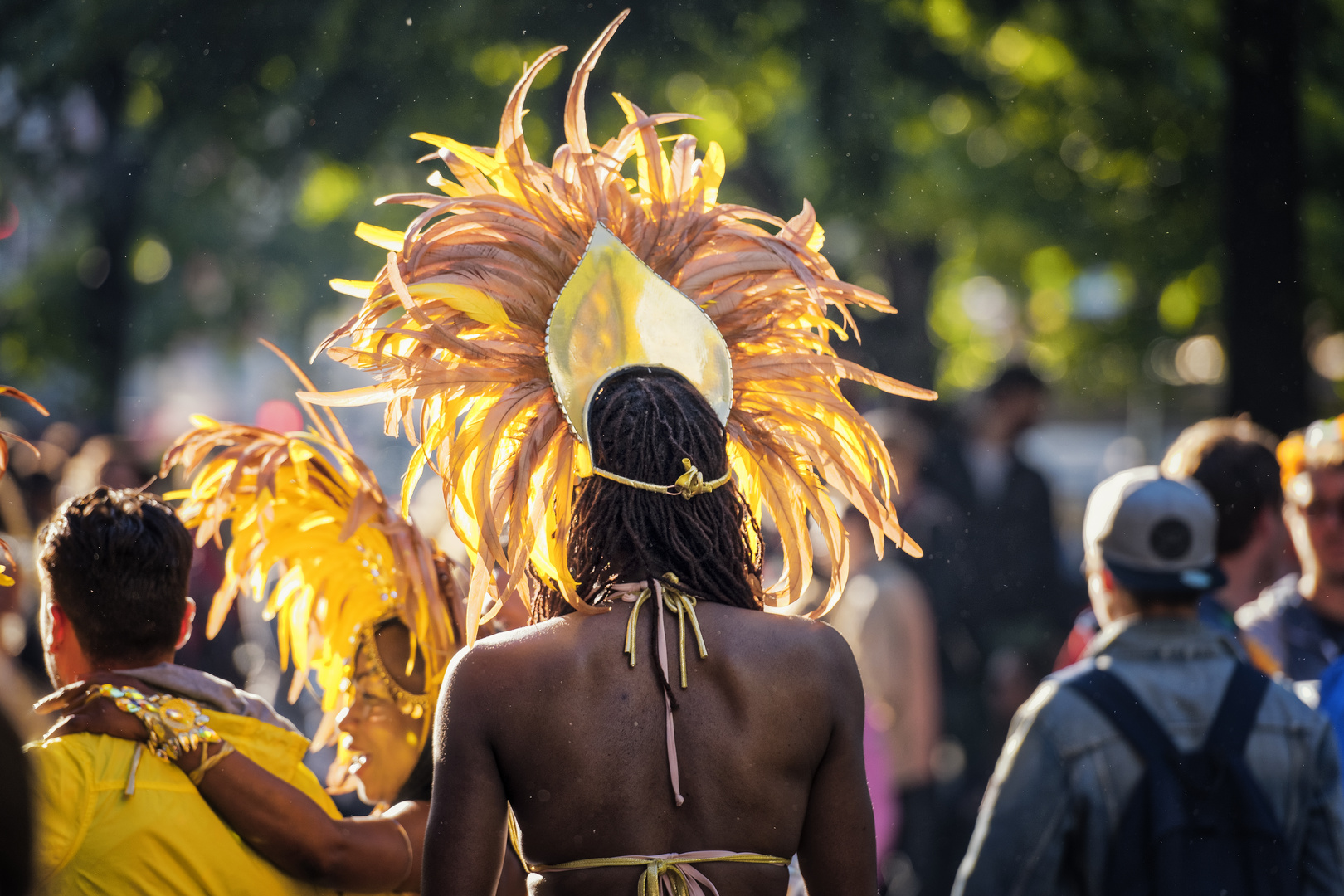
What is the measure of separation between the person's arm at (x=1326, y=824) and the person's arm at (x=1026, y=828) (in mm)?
555

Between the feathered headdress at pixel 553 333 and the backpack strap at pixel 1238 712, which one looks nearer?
the feathered headdress at pixel 553 333

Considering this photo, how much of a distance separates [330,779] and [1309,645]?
2827 mm

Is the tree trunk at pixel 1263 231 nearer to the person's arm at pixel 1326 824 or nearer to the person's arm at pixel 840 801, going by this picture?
the person's arm at pixel 1326 824

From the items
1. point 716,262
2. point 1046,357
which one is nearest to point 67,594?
point 716,262

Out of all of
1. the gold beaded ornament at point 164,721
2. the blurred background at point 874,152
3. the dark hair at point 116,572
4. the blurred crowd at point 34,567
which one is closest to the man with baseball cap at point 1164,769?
the gold beaded ornament at point 164,721

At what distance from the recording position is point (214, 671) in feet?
18.7

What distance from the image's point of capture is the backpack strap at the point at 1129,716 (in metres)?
2.86

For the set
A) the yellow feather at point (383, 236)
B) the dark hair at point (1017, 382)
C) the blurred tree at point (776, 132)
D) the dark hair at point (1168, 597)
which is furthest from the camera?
the dark hair at point (1017, 382)

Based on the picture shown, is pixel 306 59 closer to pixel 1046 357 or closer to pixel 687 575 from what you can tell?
pixel 687 575

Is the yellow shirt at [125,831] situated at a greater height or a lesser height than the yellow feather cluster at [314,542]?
lesser

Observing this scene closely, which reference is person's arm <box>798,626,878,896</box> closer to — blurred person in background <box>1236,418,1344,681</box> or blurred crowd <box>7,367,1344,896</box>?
blurred crowd <box>7,367,1344,896</box>

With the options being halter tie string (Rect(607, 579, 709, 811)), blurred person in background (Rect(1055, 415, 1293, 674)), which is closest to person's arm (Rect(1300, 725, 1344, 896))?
blurred person in background (Rect(1055, 415, 1293, 674))

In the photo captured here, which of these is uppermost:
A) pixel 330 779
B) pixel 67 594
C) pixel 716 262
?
pixel 716 262

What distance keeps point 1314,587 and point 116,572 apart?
3291 mm
